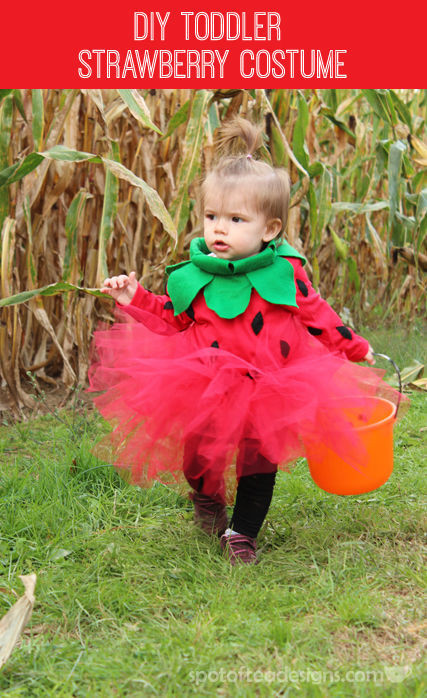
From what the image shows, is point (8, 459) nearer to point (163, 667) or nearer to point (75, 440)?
point (75, 440)

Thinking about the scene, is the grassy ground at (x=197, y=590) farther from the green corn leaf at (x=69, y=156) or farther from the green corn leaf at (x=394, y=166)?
the green corn leaf at (x=394, y=166)

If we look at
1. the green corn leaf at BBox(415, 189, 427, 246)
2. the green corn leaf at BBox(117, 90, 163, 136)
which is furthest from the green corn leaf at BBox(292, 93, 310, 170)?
the green corn leaf at BBox(117, 90, 163, 136)

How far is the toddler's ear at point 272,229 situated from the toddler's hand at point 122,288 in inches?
12.5

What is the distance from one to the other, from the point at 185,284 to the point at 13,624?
0.79m

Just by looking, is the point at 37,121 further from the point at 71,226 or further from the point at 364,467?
the point at 364,467

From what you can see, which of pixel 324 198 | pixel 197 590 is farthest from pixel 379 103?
pixel 197 590

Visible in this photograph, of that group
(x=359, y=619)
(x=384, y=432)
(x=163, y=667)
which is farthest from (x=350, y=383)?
(x=163, y=667)

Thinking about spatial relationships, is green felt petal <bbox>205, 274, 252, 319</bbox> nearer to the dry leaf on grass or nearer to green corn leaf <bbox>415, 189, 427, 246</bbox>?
the dry leaf on grass

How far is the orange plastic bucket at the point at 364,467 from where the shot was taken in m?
1.52

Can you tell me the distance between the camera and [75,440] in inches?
85.4

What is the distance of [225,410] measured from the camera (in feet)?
4.69

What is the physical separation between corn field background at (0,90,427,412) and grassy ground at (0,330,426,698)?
553 mm

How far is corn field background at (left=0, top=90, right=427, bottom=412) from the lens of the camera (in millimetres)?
2123

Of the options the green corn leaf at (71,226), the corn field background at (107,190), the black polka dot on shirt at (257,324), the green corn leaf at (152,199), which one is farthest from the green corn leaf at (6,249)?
the black polka dot on shirt at (257,324)
